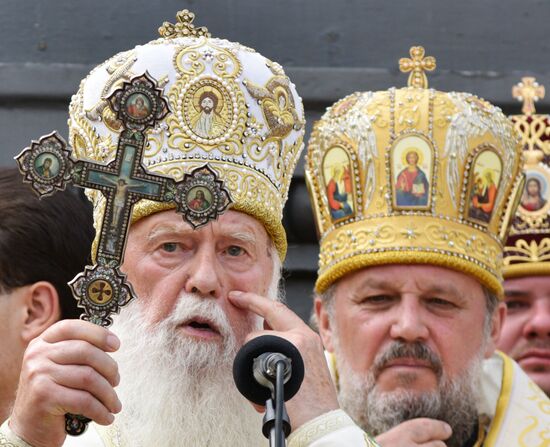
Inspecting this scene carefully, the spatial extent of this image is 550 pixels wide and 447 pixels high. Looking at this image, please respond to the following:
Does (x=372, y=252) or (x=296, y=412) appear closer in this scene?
(x=296, y=412)

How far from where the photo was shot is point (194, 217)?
534 centimetres

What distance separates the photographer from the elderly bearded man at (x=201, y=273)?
19.7 feet

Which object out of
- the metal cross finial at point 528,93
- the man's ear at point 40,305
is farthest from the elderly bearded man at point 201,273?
the metal cross finial at point 528,93

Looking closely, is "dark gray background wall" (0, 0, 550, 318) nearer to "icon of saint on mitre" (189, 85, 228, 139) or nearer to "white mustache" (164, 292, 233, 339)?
"icon of saint on mitre" (189, 85, 228, 139)

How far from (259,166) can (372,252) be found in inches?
42.1

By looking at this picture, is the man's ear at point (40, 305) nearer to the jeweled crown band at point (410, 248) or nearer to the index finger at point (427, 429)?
the index finger at point (427, 429)

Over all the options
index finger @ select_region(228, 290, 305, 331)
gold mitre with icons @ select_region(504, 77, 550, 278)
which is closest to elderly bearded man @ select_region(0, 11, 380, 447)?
index finger @ select_region(228, 290, 305, 331)

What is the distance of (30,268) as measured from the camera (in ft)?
19.7

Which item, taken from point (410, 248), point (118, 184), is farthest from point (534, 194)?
point (118, 184)

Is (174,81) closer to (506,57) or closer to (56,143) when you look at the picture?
(56,143)

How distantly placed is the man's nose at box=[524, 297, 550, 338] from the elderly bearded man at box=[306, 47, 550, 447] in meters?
0.32

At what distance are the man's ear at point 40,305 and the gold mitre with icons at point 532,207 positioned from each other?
2676mm

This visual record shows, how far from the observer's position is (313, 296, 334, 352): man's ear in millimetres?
7555

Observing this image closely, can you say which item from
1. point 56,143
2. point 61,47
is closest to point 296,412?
point 56,143
